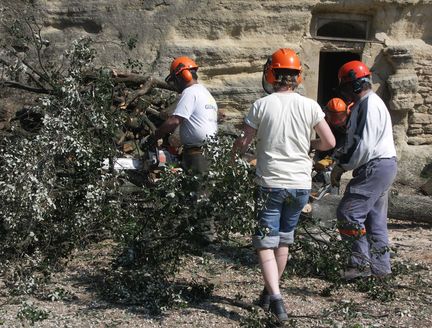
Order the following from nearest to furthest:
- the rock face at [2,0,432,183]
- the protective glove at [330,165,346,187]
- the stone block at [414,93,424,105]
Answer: the protective glove at [330,165,346,187]
the rock face at [2,0,432,183]
the stone block at [414,93,424,105]

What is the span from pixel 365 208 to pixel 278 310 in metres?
1.24

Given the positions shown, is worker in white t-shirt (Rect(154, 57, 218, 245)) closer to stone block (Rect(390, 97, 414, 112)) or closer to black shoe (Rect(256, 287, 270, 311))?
black shoe (Rect(256, 287, 270, 311))

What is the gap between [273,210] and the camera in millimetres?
5055

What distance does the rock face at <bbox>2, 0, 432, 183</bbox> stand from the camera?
426 inches

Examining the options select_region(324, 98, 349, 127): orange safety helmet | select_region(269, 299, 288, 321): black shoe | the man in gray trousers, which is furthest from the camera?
select_region(324, 98, 349, 127): orange safety helmet

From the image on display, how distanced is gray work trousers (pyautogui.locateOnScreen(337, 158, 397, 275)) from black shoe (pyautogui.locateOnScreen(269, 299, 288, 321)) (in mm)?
983

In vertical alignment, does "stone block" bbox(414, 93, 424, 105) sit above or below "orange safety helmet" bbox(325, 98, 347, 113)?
below

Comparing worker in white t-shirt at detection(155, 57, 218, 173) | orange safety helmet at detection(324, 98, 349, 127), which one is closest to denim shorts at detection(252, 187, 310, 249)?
worker in white t-shirt at detection(155, 57, 218, 173)

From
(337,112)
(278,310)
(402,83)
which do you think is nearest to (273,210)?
(278,310)

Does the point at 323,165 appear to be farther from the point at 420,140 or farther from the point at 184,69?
the point at 420,140

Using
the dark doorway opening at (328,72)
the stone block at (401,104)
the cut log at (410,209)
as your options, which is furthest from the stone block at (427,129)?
the cut log at (410,209)

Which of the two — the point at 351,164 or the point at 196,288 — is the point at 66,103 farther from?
the point at 351,164

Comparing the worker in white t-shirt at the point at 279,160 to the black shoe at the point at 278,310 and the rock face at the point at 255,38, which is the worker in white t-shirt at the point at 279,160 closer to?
the black shoe at the point at 278,310

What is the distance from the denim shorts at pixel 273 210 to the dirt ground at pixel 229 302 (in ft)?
1.58
